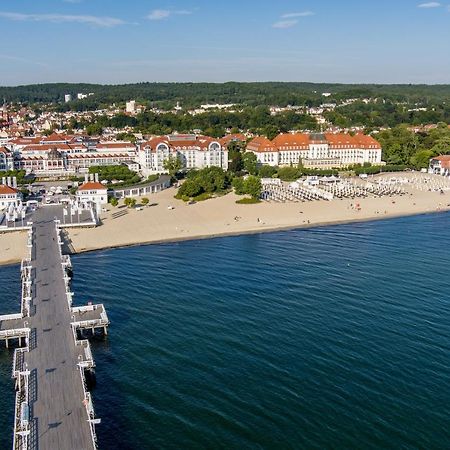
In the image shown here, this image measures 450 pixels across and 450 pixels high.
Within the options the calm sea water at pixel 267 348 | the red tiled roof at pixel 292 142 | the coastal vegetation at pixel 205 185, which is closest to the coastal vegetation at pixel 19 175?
the coastal vegetation at pixel 205 185

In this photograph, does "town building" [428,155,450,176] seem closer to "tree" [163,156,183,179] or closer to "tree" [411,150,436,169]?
"tree" [411,150,436,169]

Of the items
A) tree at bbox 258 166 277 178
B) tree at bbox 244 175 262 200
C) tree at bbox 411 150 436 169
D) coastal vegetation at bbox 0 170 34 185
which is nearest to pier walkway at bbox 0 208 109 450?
tree at bbox 244 175 262 200

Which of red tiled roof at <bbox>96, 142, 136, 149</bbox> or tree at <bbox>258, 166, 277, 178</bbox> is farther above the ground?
red tiled roof at <bbox>96, 142, 136, 149</bbox>

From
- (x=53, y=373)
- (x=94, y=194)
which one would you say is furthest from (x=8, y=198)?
(x=53, y=373)

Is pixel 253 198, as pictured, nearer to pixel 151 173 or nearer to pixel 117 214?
pixel 117 214

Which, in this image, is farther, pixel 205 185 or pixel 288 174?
pixel 288 174

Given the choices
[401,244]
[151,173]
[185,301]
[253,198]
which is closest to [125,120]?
[151,173]

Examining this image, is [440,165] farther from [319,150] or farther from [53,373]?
[53,373]

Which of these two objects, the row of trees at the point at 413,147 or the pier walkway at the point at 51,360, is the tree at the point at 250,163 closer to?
the row of trees at the point at 413,147
